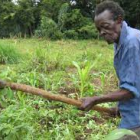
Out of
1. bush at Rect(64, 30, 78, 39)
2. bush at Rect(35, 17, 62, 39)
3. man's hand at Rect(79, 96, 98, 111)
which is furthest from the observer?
bush at Rect(64, 30, 78, 39)

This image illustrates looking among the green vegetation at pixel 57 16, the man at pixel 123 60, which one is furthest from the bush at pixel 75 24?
the man at pixel 123 60

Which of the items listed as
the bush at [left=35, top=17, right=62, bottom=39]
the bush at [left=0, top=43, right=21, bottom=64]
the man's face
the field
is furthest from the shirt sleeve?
the bush at [left=35, top=17, right=62, bottom=39]

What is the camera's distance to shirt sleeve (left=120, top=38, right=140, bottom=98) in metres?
2.25

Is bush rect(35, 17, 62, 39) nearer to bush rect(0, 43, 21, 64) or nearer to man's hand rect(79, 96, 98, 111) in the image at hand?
bush rect(0, 43, 21, 64)

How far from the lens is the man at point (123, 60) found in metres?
2.25

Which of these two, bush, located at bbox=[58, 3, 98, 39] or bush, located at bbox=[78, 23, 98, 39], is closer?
bush, located at bbox=[58, 3, 98, 39]

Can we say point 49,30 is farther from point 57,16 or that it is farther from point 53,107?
point 53,107

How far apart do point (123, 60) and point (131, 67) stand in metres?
0.07

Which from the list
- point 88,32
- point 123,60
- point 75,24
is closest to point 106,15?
point 123,60

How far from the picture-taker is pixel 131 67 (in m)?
2.25

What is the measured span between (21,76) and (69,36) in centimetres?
900

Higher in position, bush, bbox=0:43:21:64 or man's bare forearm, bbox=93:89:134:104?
man's bare forearm, bbox=93:89:134:104

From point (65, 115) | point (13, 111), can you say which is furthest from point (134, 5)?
point (13, 111)

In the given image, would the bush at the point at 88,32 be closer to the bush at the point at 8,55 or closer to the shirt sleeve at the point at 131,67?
the bush at the point at 8,55
